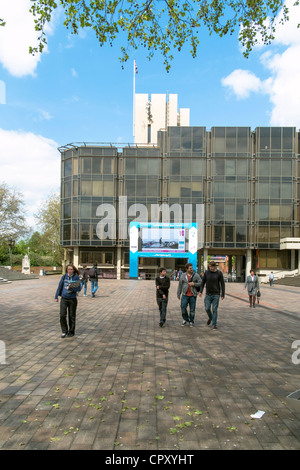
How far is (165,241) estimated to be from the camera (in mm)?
43281

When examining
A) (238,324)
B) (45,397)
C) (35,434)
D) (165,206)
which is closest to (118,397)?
(45,397)

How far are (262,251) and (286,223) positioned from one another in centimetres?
489

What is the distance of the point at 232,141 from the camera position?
151ft

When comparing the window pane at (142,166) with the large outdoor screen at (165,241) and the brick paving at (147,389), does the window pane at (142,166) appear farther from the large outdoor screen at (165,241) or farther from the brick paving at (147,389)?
the brick paving at (147,389)

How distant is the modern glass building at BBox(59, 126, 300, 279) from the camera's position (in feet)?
148

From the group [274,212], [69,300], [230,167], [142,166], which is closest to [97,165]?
[142,166]

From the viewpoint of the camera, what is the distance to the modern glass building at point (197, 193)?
45.2m

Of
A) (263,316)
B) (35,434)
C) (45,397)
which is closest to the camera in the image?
(35,434)

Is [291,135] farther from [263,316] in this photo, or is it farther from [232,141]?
[263,316]

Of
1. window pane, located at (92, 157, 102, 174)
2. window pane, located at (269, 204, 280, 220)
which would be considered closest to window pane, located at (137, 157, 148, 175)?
window pane, located at (92, 157, 102, 174)

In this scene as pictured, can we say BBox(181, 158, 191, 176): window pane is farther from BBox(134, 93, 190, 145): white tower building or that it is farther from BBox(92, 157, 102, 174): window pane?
BBox(134, 93, 190, 145): white tower building

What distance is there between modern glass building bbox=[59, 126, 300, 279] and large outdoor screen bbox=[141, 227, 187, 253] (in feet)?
11.1

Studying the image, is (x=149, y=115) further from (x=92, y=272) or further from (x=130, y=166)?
(x=92, y=272)

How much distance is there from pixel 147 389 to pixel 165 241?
127 feet
